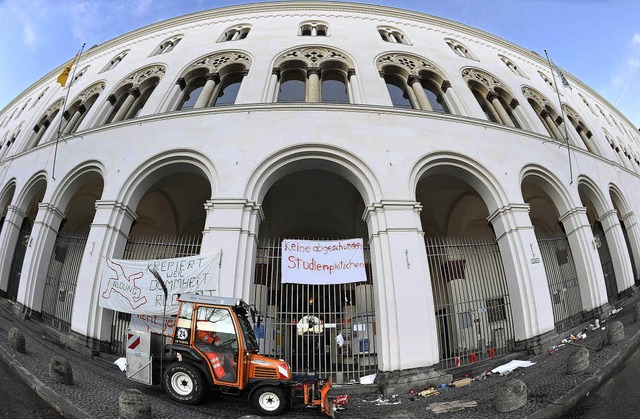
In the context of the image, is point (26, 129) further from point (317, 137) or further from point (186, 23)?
point (317, 137)

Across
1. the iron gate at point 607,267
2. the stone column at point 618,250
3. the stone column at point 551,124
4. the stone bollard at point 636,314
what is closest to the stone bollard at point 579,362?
the stone bollard at point 636,314

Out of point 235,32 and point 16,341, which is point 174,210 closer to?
point 16,341

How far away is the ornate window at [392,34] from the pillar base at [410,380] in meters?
14.5

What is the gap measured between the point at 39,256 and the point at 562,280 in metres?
18.7

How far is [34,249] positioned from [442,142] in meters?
14.5

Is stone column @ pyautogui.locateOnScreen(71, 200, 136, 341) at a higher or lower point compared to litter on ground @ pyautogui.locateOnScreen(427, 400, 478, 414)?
higher

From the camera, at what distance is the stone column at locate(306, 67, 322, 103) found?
1294cm

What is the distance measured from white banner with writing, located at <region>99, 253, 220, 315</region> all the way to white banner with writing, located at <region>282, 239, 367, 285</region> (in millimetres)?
2007

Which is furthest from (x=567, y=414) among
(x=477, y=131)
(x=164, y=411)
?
(x=477, y=131)

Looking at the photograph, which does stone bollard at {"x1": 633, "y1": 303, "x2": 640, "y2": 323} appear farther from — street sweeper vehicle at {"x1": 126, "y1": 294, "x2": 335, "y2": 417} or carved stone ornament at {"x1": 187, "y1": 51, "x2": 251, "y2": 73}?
carved stone ornament at {"x1": 187, "y1": 51, "x2": 251, "y2": 73}

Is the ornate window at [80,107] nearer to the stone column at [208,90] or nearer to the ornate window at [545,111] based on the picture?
the stone column at [208,90]

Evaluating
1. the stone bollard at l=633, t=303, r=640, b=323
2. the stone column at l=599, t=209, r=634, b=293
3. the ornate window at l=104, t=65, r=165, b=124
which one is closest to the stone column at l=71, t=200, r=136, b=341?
the ornate window at l=104, t=65, r=165, b=124

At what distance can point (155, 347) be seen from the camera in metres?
6.33

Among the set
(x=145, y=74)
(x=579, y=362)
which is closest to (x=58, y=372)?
(x=579, y=362)
